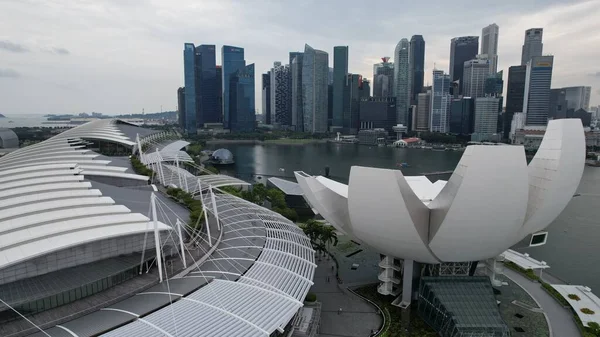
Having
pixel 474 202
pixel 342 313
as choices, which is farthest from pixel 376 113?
pixel 474 202

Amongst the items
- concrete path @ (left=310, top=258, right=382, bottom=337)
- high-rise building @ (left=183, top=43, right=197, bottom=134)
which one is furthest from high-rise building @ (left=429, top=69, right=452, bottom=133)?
concrete path @ (left=310, top=258, right=382, bottom=337)

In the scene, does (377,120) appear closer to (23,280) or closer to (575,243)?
(575,243)

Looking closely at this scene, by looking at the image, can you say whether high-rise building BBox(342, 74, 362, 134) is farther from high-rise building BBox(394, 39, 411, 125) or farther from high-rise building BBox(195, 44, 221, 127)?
high-rise building BBox(195, 44, 221, 127)

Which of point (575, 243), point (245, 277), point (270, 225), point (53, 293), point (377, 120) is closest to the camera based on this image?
point (53, 293)

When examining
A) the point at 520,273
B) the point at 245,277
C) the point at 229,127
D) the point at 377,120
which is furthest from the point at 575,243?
the point at 229,127

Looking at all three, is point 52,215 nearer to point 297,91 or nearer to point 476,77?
point 297,91
